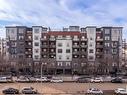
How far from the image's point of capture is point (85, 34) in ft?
261

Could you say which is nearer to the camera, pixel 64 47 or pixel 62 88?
pixel 62 88

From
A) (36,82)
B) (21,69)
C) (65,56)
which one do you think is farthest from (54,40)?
(36,82)

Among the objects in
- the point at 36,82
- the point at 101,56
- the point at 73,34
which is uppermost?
the point at 73,34

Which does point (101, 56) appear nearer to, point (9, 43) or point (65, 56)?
point (65, 56)

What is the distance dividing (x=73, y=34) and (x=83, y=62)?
7.99 meters

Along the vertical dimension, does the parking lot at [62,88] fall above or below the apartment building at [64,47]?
below

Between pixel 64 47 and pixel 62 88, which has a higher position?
pixel 64 47

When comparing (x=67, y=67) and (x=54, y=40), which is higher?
(x=54, y=40)

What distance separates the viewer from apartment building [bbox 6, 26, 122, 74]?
7838cm

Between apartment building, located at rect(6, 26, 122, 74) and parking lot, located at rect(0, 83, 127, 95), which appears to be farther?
apartment building, located at rect(6, 26, 122, 74)

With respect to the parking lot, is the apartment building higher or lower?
higher

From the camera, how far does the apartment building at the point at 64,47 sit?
7838cm

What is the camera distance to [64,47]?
7925 centimetres

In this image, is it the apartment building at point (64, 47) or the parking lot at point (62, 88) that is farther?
the apartment building at point (64, 47)
